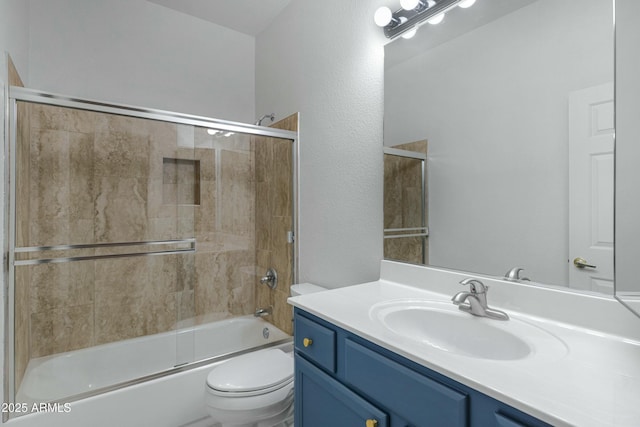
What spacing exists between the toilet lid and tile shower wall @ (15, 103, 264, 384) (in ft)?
2.32

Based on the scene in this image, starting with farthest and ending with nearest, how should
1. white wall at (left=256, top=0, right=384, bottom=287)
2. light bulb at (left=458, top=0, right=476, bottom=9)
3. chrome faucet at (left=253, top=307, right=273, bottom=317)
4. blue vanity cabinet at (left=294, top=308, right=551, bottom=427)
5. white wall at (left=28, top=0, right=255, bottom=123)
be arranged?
chrome faucet at (left=253, top=307, right=273, bottom=317), white wall at (left=28, top=0, right=255, bottom=123), white wall at (left=256, top=0, right=384, bottom=287), light bulb at (left=458, top=0, right=476, bottom=9), blue vanity cabinet at (left=294, top=308, right=551, bottom=427)

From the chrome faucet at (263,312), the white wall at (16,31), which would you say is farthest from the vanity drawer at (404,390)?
the white wall at (16,31)

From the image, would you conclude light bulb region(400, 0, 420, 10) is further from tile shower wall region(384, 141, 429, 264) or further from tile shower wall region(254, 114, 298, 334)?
tile shower wall region(254, 114, 298, 334)

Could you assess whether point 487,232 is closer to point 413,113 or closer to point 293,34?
point 413,113

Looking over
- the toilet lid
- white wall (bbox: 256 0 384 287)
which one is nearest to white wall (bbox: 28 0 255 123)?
white wall (bbox: 256 0 384 287)

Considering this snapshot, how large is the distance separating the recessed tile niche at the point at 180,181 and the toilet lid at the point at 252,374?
1156mm

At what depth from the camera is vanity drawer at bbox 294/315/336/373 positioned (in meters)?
1.04

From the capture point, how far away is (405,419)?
799mm

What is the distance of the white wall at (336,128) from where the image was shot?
1.65 m

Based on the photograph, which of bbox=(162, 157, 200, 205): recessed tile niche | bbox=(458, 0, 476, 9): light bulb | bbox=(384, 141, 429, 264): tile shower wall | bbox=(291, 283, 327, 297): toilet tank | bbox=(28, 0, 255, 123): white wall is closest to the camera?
bbox=(458, 0, 476, 9): light bulb

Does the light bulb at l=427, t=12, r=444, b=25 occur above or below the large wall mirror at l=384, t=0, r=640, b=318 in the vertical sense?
above

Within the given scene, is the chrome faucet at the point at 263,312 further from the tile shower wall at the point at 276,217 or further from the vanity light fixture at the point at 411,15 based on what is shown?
the vanity light fixture at the point at 411,15

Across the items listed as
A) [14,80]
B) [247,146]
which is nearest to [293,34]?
[247,146]

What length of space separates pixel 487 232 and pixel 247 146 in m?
1.74
